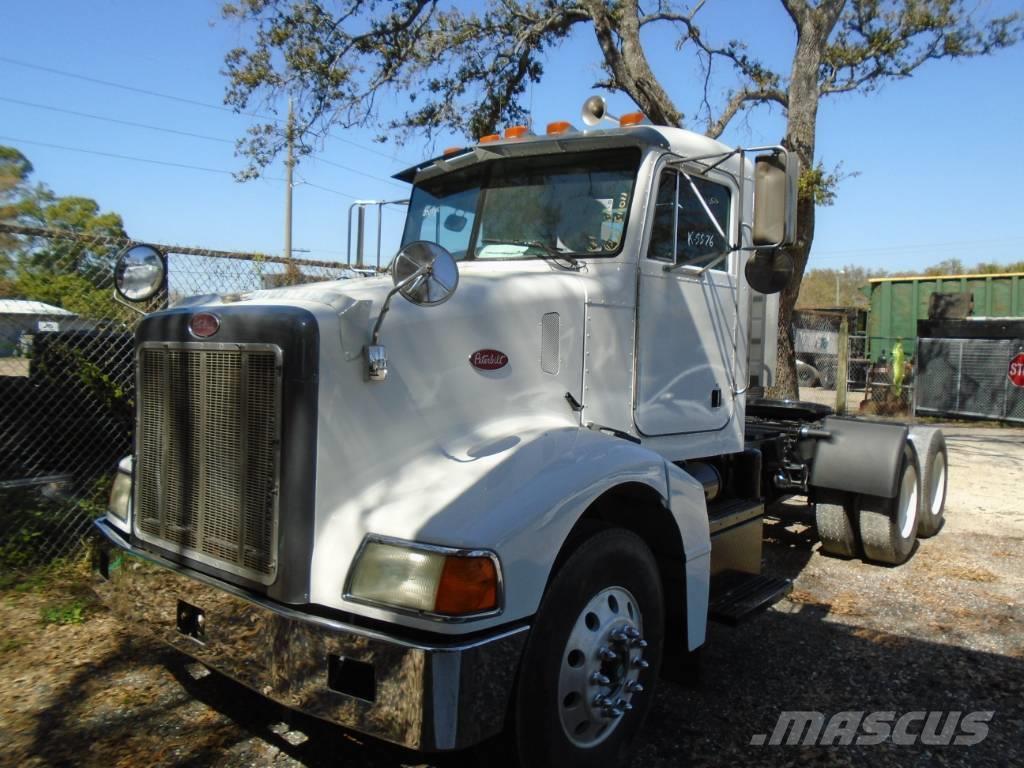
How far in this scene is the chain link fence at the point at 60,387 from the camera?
17.1 ft

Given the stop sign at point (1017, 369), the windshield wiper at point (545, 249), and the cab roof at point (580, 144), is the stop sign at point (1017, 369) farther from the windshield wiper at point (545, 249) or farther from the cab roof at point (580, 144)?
the windshield wiper at point (545, 249)

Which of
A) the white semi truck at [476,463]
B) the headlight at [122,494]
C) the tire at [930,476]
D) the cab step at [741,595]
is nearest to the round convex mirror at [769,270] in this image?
the white semi truck at [476,463]

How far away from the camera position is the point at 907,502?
21.2 feet

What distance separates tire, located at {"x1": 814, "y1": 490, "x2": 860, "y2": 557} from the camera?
6.15 meters

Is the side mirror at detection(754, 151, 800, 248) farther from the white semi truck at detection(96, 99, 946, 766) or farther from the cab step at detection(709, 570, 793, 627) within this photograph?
the cab step at detection(709, 570, 793, 627)

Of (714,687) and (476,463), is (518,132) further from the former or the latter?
(714,687)

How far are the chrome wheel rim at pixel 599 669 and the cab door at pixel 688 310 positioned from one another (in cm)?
112

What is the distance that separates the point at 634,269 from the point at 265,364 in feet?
6.06

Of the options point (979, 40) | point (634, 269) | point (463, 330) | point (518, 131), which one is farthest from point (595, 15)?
point (463, 330)

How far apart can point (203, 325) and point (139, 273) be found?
930 mm

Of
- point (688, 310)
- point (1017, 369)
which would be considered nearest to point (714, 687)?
point (688, 310)

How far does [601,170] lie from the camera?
3.96m

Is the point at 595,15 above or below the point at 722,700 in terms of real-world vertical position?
above

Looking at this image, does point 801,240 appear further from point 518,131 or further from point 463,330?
point 463,330
